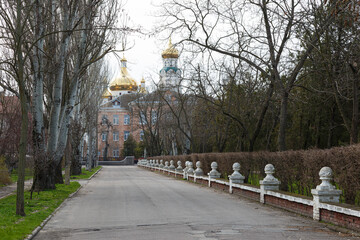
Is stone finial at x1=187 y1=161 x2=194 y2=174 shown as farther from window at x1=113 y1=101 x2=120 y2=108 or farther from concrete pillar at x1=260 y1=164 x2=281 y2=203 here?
window at x1=113 y1=101 x2=120 y2=108

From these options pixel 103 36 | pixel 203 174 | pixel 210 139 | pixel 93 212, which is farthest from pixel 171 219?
pixel 210 139

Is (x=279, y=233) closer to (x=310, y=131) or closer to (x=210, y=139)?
(x=310, y=131)

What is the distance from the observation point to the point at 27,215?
463 inches

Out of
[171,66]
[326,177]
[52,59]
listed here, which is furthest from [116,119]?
[326,177]

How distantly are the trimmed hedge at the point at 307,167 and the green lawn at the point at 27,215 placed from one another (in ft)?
22.3

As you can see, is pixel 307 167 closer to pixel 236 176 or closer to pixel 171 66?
pixel 236 176

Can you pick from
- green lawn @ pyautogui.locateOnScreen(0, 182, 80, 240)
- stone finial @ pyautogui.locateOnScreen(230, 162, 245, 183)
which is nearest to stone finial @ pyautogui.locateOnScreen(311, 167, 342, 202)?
green lawn @ pyautogui.locateOnScreen(0, 182, 80, 240)

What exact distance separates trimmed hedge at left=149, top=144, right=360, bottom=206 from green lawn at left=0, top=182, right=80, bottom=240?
267 inches

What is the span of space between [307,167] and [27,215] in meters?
7.28

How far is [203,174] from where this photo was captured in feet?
91.4

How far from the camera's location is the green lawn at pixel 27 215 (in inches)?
355

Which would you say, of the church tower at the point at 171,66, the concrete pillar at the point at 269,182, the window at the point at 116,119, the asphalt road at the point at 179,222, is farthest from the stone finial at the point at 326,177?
the window at the point at 116,119

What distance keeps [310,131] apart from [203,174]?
14.1 meters

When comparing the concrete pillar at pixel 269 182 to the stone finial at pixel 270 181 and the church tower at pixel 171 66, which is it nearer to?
the stone finial at pixel 270 181
